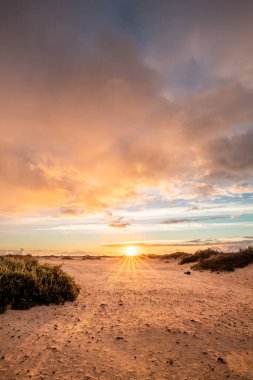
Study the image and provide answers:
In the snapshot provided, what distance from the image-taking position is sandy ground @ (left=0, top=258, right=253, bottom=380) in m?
4.84

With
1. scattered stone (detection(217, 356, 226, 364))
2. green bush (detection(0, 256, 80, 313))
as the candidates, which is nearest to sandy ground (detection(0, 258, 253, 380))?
scattered stone (detection(217, 356, 226, 364))

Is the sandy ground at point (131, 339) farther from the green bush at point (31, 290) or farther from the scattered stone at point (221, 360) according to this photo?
the green bush at point (31, 290)

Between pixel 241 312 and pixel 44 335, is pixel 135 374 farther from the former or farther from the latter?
pixel 241 312

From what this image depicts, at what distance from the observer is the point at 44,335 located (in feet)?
20.8

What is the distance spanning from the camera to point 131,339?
6.16 metres

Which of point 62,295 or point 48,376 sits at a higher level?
point 62,295

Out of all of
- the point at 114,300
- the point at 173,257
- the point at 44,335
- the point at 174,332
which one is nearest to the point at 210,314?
the point at 174,332

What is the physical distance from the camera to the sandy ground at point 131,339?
4.84m

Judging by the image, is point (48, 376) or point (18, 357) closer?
point (48, 376)

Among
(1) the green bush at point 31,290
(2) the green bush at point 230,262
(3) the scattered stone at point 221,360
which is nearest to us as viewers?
(3) the scattered stone at point 221,360

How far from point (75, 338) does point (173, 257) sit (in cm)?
2773

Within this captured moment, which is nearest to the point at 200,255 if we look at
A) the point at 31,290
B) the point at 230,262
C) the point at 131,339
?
the point at 230,262

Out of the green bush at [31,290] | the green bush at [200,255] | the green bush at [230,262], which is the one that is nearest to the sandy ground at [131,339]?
the green bush at [31,290]

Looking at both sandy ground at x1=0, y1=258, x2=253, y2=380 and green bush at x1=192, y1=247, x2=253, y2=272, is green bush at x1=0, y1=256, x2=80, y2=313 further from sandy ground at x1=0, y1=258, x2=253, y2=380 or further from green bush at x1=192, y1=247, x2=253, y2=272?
green bush at x1=192, y1=247, x2=253, y2=272
